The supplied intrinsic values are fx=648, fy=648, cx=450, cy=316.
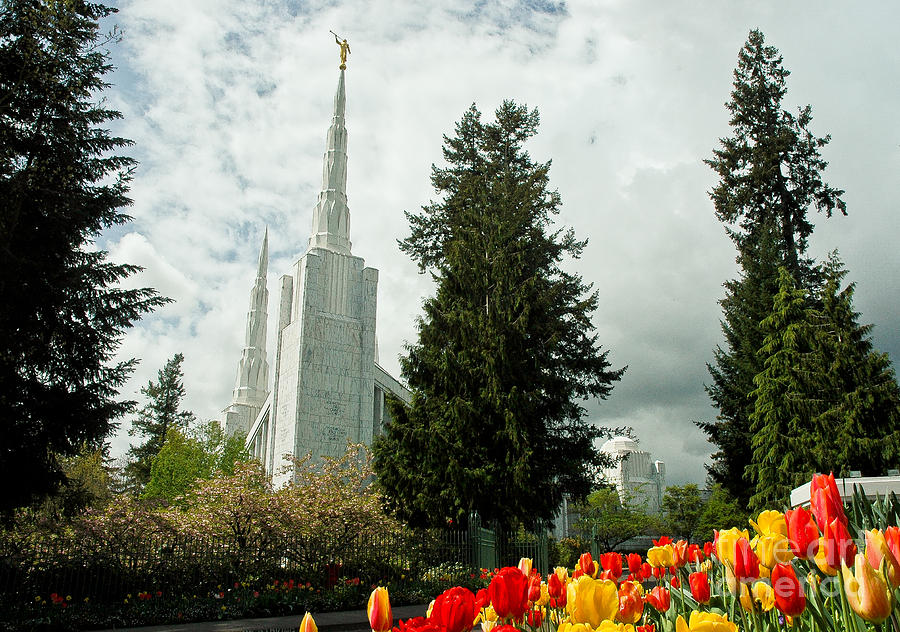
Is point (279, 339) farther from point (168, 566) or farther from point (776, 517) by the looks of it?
point (776, 517)

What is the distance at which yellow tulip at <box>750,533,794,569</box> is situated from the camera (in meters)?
1.98

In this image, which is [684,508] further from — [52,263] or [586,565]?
[586,565]

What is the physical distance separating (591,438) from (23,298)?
15.3 m

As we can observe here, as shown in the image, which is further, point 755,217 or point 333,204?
point 333,204

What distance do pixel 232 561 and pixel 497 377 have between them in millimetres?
8114

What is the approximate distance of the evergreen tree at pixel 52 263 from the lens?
12.7m

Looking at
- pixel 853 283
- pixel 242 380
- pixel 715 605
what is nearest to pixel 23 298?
→ pixel 715 605

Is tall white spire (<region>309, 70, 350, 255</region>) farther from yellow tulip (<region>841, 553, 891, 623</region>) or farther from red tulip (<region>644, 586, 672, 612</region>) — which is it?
yellow tulip (<region>841, 553, 891, 623</region>)

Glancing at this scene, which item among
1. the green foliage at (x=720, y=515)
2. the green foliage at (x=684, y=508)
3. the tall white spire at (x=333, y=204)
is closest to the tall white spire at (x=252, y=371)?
the tall white spire at (x=333, y=204)

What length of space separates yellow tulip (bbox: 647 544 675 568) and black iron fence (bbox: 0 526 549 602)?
1383 centimetres

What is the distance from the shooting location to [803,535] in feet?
6.22

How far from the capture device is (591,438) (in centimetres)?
2006

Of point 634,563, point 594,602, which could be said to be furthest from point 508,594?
point 634,563

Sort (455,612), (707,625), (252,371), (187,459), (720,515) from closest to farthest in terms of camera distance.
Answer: (707,625) < (455,612) < (720,515) < (187,459) < (252,371)
